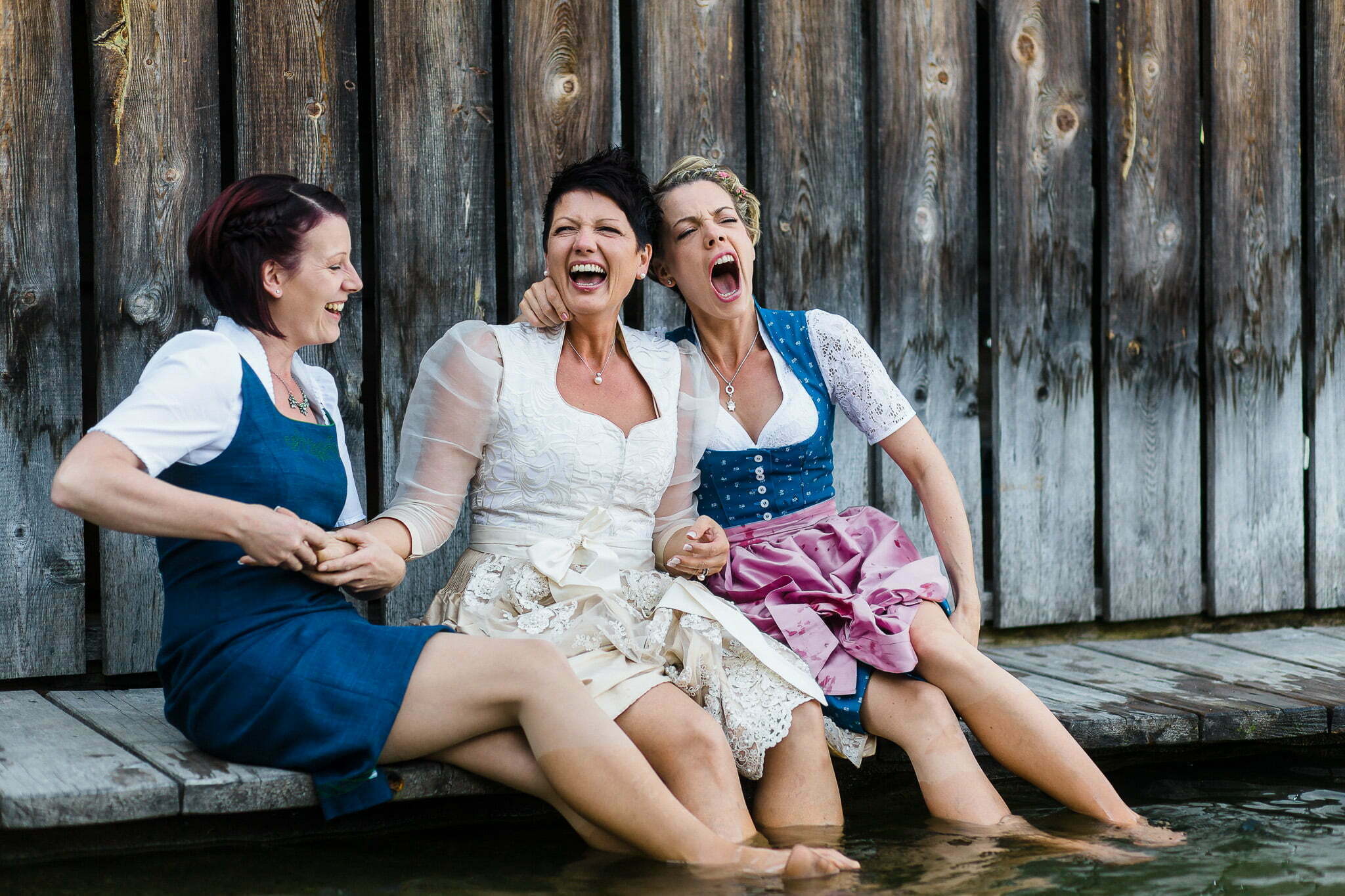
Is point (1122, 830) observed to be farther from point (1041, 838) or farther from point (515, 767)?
point (515, 767)

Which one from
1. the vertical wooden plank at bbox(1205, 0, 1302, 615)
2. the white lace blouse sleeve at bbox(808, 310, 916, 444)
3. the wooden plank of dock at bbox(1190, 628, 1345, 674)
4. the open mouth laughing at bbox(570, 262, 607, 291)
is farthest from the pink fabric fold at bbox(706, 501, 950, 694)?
the vertical wooden plank at bbox(1205, 0, 1302, 615)

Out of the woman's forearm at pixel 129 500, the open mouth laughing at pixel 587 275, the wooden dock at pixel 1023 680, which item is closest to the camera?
the woman's forearm at pixel 129 500

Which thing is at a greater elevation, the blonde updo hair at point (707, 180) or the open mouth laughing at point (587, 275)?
the blonde updo hair at point (707, 180)

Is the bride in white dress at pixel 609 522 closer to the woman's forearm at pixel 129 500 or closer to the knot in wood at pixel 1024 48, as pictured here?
the woman's forearm at pixel 129 500

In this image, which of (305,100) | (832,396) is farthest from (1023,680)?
(305,100)

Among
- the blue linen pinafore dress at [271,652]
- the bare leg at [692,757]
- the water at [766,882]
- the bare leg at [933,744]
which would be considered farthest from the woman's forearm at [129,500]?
the bare leg at [933,744]

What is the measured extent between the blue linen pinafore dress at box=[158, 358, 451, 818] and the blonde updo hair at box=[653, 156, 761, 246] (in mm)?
1195

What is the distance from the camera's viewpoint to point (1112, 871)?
2541mm

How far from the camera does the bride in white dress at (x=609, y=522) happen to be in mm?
2809

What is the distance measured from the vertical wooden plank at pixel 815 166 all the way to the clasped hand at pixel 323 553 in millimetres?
1619

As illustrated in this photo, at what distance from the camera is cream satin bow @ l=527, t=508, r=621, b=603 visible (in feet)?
9.56

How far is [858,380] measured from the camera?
338cm

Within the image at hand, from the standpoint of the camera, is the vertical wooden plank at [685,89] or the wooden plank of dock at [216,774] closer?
the wooden plank of dock at [216,774]

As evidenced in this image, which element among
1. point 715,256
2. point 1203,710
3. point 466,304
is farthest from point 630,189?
point 1203,710
